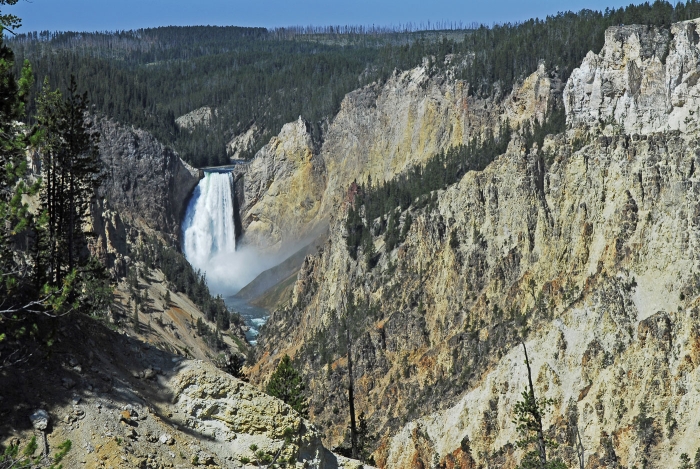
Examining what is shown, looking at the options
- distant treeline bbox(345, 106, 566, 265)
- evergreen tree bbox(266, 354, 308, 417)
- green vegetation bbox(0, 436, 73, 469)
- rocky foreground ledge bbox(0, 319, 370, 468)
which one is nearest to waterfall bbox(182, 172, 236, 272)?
distant treeline bbox(345, 106, 566, 265)

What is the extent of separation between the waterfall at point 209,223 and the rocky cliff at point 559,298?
214 feet

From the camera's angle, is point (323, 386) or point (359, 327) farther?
point (359, 327)

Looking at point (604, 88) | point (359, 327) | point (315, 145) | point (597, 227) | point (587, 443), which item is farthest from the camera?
point (315, 145)

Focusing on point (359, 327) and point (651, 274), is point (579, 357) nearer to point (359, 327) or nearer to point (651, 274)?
point (651, 274)

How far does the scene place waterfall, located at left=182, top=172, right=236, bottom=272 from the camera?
18125cm

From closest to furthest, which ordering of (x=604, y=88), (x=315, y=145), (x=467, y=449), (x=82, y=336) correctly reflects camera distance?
(x=82, y=336), (x=467, y=449), (x=604, y=88), (x=315, y=145)

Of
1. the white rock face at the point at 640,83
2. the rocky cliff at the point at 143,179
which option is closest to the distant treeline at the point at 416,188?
the white rock face at the point at 640,83

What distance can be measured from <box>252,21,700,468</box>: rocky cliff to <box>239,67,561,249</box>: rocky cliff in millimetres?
38182

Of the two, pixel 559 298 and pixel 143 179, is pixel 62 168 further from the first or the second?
pixel 143 179

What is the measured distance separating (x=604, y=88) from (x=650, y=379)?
1544 inches

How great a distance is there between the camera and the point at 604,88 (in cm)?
9675

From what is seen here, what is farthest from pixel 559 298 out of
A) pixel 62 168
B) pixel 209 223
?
pixel 209 223

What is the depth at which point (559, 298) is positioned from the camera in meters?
82.1

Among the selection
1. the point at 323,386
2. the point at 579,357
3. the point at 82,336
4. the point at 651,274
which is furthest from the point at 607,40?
the point at 82,336
